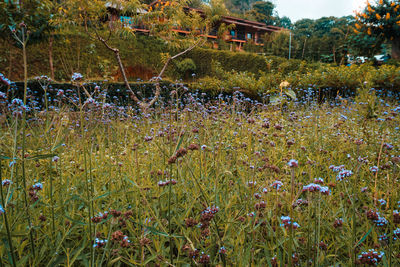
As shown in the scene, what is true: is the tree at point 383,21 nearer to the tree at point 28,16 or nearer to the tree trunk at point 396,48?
the tree trunk at point 396,48

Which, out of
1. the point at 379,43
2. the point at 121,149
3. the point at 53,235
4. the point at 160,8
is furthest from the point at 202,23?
the point at 379,43

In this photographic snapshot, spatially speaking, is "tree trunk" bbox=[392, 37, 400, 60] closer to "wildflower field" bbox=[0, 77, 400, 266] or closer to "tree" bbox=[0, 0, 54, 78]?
"wildflower field" bbox=[0, 77, 400, 266]

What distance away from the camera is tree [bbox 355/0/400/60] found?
1415 centimetres

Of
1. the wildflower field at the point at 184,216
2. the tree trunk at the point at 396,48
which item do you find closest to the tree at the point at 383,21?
the tree trunk at the point at 396,48

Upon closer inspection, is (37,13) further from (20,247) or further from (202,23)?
(20,247)

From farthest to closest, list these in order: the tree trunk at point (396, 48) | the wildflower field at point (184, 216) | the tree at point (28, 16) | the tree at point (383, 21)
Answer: the tree trunk at point (396, 48) → the tree at point (383, 21) → the tree at point (28, 16) → the wildflower field at point (184, 216)

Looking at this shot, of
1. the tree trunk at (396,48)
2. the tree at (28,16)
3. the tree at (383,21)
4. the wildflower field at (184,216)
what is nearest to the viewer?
the wildflower field at (184,216)

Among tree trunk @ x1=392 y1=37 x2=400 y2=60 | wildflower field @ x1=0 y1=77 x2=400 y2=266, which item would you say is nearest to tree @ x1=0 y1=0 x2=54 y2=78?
wildflower field @ x1=0 y1=77 x2=400 y2=266

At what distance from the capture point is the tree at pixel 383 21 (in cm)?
1415

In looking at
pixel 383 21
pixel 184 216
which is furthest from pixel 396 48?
pixel 184 216

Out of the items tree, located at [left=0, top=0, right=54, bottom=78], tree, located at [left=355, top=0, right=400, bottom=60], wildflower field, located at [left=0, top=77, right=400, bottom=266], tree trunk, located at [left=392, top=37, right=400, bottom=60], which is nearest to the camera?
wildflower field, located at [left=0, top=77, right=400, bottom=266]

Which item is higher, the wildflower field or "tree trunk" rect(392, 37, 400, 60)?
"tree trunk" rect(392, 37, 400, 60)

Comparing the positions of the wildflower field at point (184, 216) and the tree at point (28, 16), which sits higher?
the tree at point (28, 16)

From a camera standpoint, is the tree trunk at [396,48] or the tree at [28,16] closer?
the tree at [28,16]
